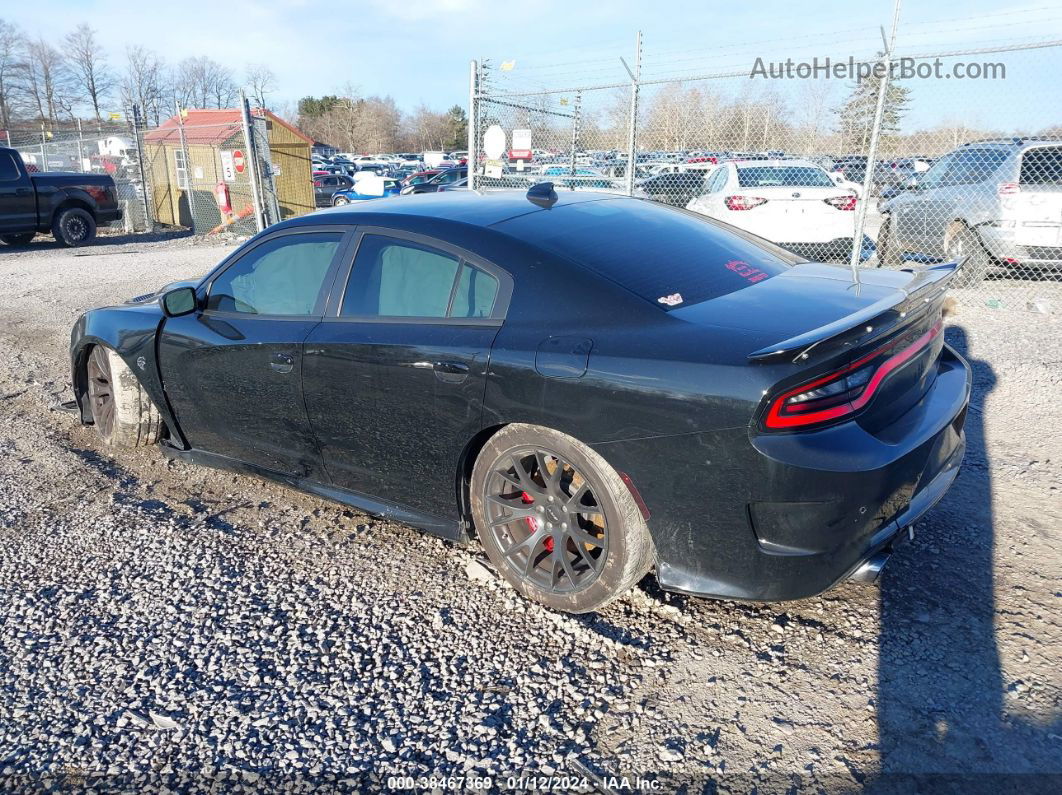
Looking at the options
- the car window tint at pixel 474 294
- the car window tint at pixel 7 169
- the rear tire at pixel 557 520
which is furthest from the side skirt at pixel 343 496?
the car window tint at pixel 7 169

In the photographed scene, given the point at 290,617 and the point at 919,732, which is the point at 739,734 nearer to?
the point at 919,732

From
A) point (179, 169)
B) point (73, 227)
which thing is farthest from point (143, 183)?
point (73, 227)

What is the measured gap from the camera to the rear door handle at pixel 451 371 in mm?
2853

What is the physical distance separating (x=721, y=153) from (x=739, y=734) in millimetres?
10290

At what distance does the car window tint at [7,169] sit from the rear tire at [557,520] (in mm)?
15824

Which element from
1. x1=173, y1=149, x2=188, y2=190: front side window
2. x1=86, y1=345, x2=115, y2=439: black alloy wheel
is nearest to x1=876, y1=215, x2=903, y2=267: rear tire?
x1=86, y1=345, x2=115, y2=439: black alloy wheel

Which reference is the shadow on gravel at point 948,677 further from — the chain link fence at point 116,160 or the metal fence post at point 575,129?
the chain link fence at point 116,160

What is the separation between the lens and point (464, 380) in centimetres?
285

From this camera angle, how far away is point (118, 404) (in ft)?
14.4

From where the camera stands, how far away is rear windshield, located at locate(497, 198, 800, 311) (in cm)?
287

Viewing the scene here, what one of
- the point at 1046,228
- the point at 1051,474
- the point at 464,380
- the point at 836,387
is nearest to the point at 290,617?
the point at 464,380

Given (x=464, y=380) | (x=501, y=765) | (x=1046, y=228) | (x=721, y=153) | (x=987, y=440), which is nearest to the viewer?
(x=501, y=765)

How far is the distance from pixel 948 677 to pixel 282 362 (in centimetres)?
279

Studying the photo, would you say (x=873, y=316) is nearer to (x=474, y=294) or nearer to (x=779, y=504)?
(x=779, y=504)
